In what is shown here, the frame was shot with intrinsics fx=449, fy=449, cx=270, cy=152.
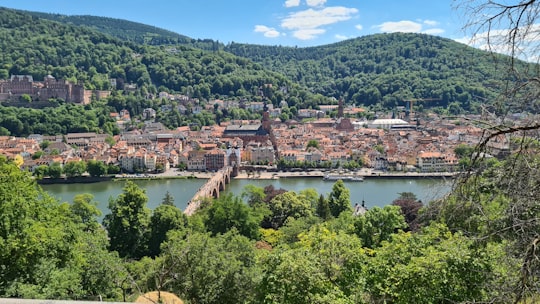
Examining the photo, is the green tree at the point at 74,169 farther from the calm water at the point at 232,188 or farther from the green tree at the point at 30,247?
the green tree at the point at 30,247

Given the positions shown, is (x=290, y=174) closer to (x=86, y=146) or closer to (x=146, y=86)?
(x=86, y=146)

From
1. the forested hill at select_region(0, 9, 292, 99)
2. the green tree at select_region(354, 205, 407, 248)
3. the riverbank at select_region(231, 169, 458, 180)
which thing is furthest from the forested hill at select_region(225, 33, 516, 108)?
the green tree at select_region(354, 205, 407, 248)

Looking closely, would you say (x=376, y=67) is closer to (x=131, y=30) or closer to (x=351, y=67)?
(x=351, y=67)

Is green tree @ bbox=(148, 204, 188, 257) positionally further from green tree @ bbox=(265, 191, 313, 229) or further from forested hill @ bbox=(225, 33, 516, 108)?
forested hill @ bbox=(225, 33, 516, 108)

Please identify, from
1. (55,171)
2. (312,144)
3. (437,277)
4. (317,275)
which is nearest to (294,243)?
(317,275)

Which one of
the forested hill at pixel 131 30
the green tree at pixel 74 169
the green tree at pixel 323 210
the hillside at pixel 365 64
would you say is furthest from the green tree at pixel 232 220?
the forested hill at pixel 131 30

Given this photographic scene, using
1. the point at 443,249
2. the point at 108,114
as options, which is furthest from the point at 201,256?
the point at 108,114
